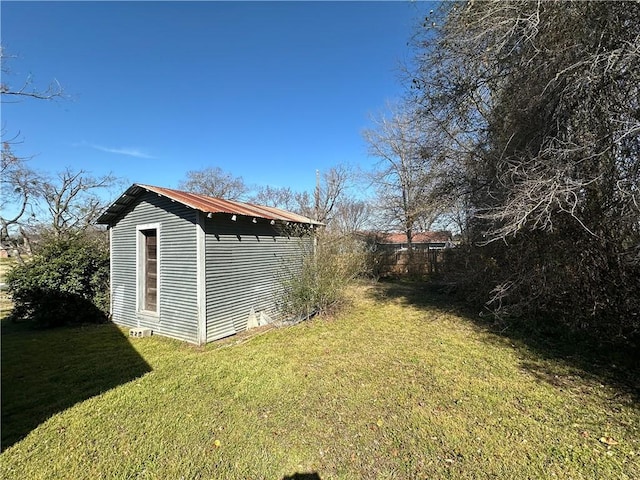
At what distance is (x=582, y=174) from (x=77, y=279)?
420 inches

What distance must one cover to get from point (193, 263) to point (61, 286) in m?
4.34

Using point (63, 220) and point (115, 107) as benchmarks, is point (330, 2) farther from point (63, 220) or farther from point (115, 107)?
point (63, 220)

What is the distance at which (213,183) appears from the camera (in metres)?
28.3

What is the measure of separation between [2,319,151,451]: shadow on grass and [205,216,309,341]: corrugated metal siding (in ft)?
5.55

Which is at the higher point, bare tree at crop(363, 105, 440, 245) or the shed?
bare tree at crop(363, 105, 440, 245)

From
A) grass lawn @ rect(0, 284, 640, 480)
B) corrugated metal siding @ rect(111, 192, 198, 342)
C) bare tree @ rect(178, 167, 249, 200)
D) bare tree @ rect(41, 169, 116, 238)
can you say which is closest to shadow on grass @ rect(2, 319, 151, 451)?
grass lawn @ rect(0, 284, 640, 480)

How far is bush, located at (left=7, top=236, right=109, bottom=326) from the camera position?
7414 mm

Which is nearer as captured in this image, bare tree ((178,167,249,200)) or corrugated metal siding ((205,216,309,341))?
corrugated metal siding ((205,216,309,341))

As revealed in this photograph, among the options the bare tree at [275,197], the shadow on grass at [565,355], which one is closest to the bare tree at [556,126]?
the shadow on grass at [565,355]

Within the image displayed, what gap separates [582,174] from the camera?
165 inches

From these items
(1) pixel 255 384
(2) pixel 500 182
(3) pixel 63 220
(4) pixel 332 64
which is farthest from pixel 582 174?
(3) pixel 63 220

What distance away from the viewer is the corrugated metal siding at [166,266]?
19.7 ft

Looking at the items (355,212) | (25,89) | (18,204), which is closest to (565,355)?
(25,89)

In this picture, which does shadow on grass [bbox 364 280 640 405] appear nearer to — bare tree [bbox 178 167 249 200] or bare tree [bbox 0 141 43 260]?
bare tree [bbox 0 141 43 260]
